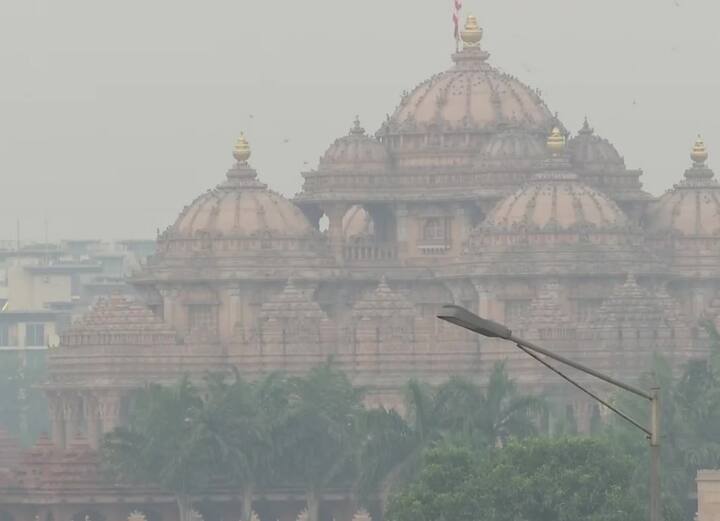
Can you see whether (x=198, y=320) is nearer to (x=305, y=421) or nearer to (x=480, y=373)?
(x=480, y=373)

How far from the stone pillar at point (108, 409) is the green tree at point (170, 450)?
2050cm

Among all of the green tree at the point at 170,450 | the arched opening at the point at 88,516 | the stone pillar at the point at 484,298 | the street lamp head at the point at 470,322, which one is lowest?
the arched opening at the point at 88,516

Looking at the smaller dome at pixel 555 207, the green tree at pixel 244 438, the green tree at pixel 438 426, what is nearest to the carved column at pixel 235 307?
the smaller dome at pixel 555 207

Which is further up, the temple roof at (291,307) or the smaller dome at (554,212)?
the smaller dome at (554,212)

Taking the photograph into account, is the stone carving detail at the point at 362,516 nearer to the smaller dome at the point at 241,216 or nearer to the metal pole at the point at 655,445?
the smaller dome at the point at 241,216

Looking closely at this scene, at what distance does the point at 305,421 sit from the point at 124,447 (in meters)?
5.73

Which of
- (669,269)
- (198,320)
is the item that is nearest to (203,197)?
(198,320)

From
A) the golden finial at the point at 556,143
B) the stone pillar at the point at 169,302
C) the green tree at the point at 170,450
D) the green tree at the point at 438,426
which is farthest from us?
the stone pillar at the point at 169,302

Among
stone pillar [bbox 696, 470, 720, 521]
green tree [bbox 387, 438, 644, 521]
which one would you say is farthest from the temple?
stone pillar [bbox 696, 470, 720, 521]

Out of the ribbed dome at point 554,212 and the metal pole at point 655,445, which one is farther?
the ribbed dome at point 554,212

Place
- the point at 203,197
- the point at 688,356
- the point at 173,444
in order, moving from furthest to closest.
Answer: the point at 203,197 < the point at 688,356 < the point at 173,444

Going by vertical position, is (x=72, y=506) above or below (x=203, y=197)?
below

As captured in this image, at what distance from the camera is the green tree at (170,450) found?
163750 mm

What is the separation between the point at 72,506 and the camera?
166 meters
